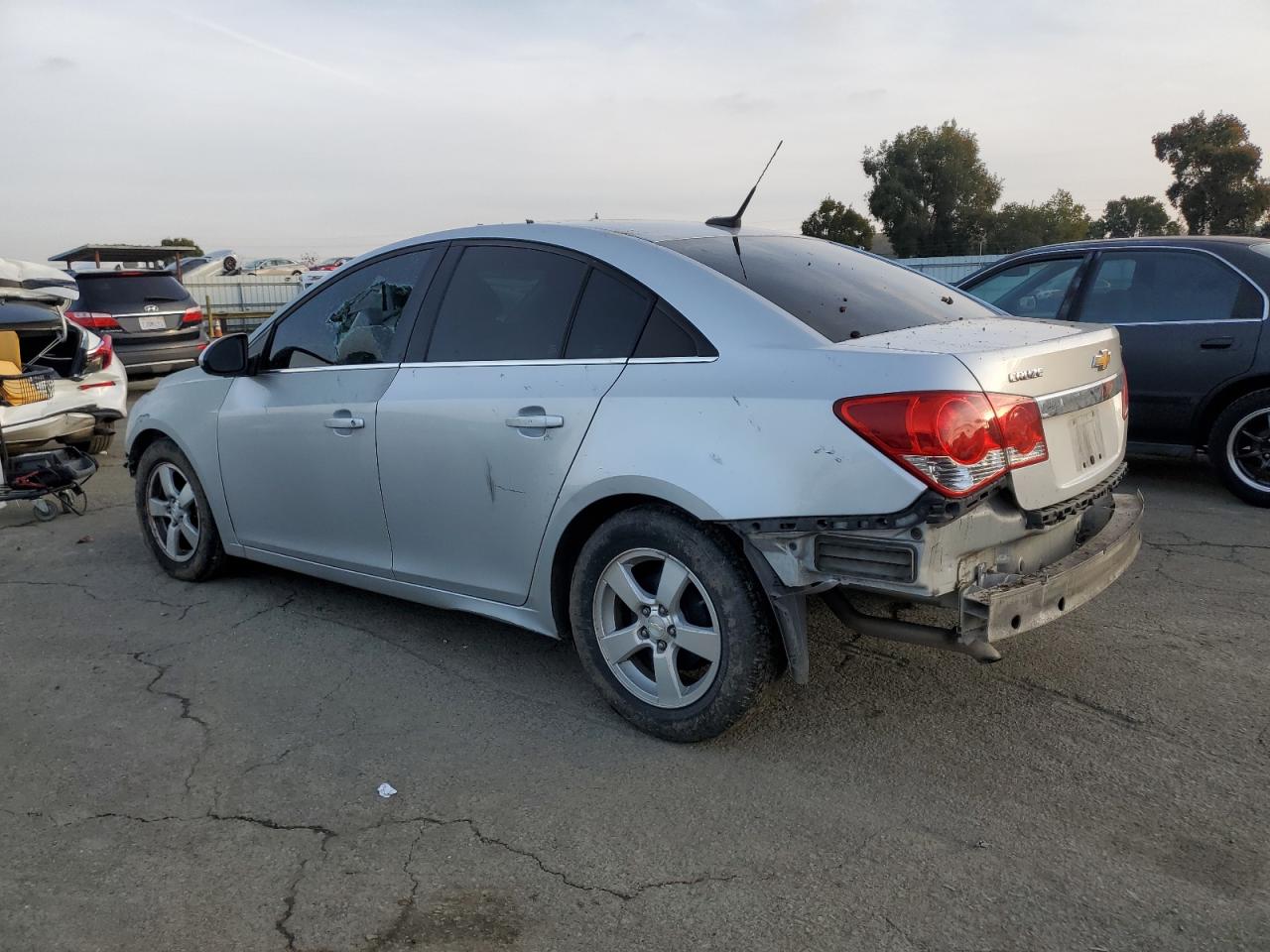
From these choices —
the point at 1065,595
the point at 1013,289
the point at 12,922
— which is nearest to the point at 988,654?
the point at 1065,595

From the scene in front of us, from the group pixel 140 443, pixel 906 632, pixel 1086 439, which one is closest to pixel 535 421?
pixel 906 632

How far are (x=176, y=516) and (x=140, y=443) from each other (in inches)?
20.8

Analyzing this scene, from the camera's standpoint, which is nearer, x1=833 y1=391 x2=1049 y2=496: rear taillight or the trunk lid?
x1=833 y1=391 x2=1049 y2=496: rear taillight

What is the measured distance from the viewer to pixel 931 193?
5753 centimetres

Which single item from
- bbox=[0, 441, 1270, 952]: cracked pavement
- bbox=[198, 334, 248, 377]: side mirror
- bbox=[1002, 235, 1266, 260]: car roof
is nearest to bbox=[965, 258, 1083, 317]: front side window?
bbox=[1002, 235, 1266, 260]: car roof

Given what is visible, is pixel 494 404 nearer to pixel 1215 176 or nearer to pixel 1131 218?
pixel 1215 176

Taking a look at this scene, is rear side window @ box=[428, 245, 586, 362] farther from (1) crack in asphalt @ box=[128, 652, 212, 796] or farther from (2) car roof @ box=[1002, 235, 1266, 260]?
(2) car roof @ box=[1002, 235, 1266, 260]

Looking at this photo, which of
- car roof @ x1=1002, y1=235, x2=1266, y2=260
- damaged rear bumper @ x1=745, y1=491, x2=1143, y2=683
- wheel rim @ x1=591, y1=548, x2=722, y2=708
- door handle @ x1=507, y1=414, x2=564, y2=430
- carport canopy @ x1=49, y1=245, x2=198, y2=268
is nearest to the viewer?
damaged rear bumper @ x1=745, y1=491, x2=1143, y2=683

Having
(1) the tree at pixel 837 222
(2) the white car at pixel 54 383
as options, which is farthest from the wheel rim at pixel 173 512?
(1) the tree at pixel 837 222

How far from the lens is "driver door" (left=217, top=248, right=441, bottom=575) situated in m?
4.34

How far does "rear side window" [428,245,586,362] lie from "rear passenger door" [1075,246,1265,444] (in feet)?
14.7

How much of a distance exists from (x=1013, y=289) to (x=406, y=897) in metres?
6.25

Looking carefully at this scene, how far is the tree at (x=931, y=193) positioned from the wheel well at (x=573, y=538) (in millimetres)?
56150

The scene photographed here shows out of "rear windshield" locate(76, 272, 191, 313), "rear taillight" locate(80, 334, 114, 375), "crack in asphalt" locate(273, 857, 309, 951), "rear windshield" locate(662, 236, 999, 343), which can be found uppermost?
"rear windshield" locate(662, 236, 999, 343)
